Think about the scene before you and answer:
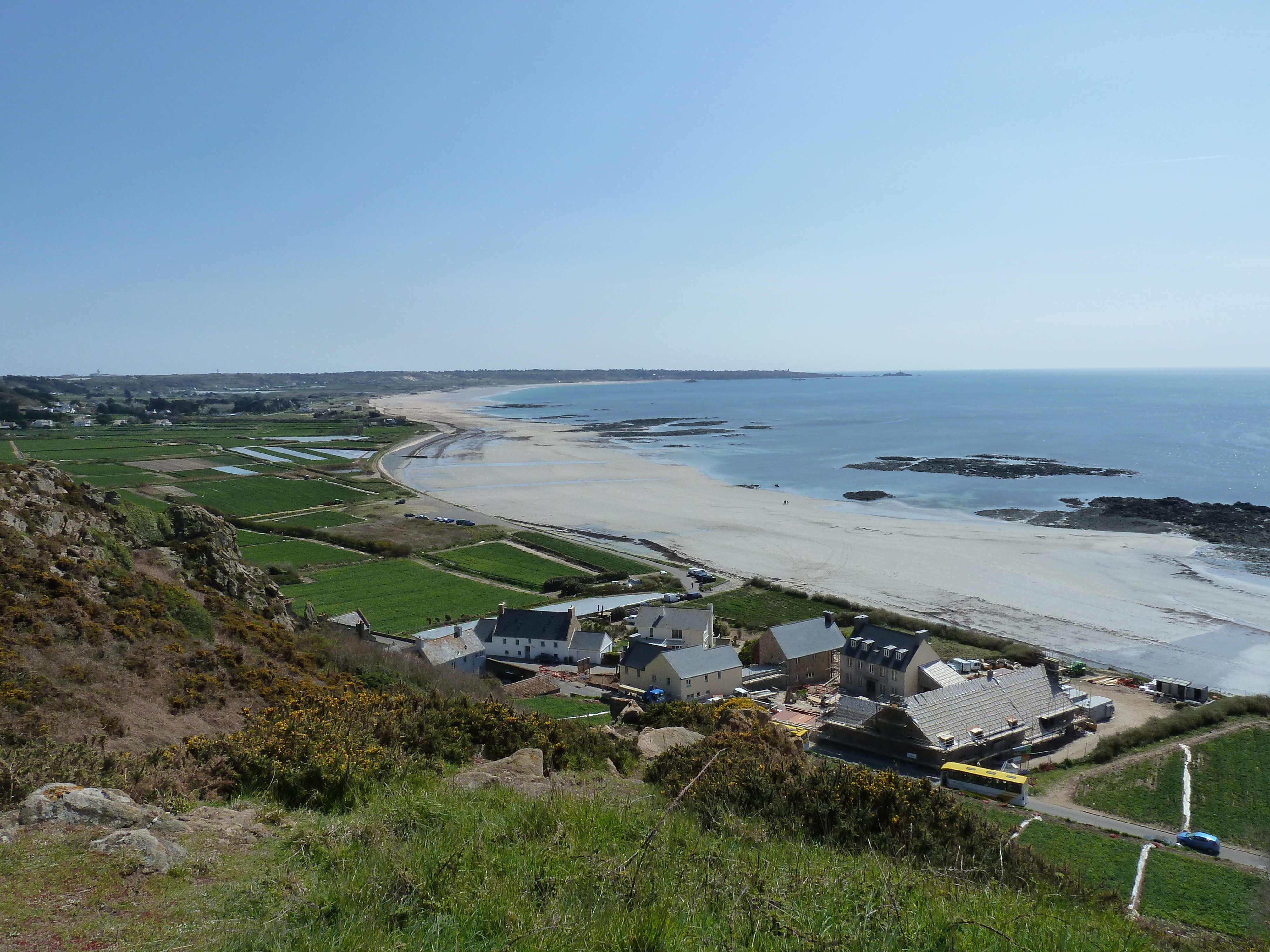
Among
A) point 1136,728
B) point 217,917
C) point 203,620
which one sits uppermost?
point 217,917

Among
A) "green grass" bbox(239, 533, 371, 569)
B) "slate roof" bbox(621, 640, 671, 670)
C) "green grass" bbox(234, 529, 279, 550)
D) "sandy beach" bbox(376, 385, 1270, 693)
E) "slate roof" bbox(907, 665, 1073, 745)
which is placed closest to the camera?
"slate roof" bbox(907, 665, 1073, 745)

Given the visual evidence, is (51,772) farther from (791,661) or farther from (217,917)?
(791,661)

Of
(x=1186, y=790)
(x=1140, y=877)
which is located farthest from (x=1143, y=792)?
(x=1140, y=877)

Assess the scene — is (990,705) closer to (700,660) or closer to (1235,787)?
(1235,787)

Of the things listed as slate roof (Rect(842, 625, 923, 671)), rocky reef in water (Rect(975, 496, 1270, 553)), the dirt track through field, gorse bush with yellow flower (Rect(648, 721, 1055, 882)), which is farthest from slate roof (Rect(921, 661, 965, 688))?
rocky reef in water (Rect(975, 496, 1270, 553))

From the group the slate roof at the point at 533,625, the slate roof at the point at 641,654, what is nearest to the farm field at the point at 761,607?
the slate roof at the point at 533,625

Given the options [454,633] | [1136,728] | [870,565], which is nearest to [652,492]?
[870,565]

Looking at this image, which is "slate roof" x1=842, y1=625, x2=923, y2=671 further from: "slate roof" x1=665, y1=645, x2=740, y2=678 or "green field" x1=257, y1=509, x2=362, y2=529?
"green field" x1=257, y1=509, x2=362, y2=529
